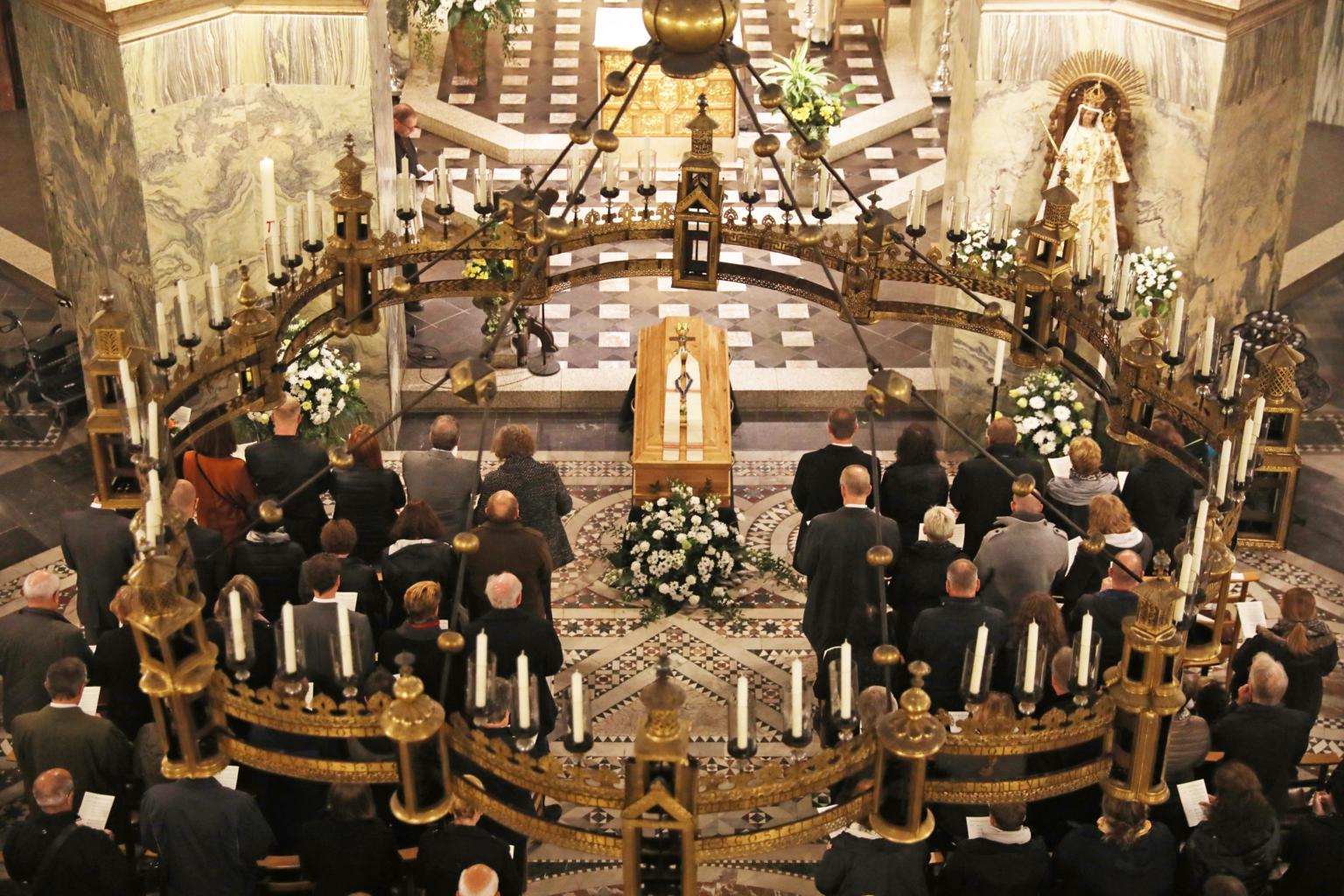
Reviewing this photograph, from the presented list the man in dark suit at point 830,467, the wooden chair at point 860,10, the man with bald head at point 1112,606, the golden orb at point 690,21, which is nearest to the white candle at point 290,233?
the golden orb at point 690,21

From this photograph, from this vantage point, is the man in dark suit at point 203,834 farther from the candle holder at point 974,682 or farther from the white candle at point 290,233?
the candle holder at point 974,682

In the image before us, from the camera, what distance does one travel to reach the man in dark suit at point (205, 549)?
734 centimetres

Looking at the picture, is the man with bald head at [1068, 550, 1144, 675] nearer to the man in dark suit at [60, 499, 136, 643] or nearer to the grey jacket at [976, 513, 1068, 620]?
the grey jacket at [976, 513, 1068, 620]

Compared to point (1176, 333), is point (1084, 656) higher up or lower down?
lower down

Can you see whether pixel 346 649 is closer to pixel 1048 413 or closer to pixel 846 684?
pixel 846 684

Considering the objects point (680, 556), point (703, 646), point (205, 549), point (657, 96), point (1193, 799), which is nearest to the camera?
point (1193, 799)

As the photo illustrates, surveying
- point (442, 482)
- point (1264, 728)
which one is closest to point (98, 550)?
point (442, 482)

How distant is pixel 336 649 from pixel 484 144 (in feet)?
34.0

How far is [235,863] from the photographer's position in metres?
6.73

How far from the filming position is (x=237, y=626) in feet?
16.0

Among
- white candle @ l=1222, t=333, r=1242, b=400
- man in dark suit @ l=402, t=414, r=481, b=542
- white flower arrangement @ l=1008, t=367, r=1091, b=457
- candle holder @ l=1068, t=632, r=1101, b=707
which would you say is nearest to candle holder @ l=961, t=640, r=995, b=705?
candle holder @ l=1068, t=632, r=1101, b=707

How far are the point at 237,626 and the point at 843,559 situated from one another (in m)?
3.91

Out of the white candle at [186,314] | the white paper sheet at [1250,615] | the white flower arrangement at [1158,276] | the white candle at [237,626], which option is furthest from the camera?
the white flower arrangement at [1158,276]

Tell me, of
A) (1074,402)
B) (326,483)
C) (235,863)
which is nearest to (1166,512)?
(1074,402)
